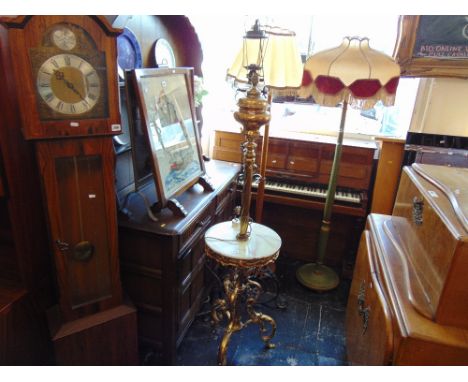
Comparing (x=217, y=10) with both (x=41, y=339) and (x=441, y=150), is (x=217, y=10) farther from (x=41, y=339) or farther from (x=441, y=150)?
(x=441, y=150)

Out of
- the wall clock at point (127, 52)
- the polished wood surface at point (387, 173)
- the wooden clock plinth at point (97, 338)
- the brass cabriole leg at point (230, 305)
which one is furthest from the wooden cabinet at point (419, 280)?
the wall clock at point (127, 52)

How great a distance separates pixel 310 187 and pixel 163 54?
4.62 feet

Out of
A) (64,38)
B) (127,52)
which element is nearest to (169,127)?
(127,52)

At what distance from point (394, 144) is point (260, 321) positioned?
1542mm

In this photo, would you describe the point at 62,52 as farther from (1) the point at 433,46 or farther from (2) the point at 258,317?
(1) the point at 433,46

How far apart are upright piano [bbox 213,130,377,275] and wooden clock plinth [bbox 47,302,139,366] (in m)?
1.40

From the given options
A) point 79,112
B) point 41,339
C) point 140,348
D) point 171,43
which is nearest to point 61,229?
point 79,112

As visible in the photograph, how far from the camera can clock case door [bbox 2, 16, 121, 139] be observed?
1.07 meters

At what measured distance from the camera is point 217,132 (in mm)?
2738

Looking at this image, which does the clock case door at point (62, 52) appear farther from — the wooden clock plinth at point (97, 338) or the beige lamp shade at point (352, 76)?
the beige lamp shade at point (352, 76)

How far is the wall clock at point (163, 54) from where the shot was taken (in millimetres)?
2021

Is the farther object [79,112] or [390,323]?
[79,112]

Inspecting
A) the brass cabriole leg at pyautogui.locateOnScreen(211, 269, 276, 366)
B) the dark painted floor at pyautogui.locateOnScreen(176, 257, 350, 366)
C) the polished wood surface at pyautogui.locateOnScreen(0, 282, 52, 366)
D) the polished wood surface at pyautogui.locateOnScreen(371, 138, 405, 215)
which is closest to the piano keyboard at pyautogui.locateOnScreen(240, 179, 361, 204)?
the polished wood surface at pyautogui.locateOnScreen(371, 138, 405, 215)

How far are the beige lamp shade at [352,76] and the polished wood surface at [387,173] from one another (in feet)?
2.31
